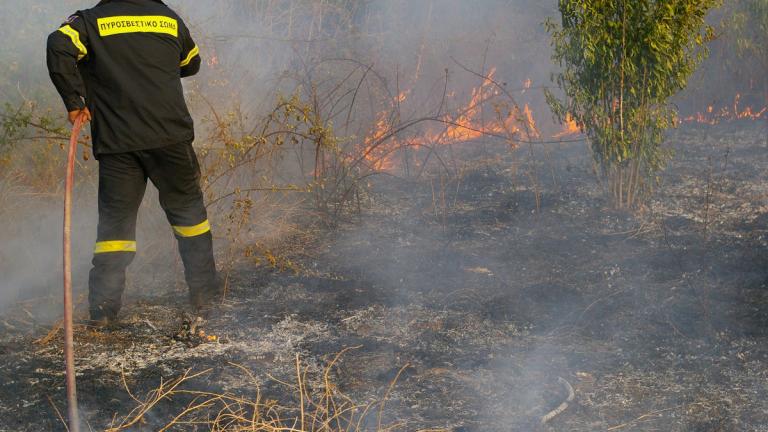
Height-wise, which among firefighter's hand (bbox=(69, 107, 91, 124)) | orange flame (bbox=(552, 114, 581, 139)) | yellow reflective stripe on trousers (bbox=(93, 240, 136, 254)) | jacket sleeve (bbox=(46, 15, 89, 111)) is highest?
jacket sleeve (bbox=(46, 15, 89, 111))

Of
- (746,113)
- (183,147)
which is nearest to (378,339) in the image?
(183,147)

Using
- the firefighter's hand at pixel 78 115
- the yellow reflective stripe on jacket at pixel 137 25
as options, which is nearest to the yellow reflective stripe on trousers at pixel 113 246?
the firefighter's hand at pixel 78 115

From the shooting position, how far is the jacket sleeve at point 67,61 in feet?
12.8

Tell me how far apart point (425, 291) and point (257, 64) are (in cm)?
436

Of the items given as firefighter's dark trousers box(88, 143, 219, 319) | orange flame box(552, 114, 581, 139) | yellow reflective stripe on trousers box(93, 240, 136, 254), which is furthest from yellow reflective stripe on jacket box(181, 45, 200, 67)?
orange flame box(552, 114, 581, 139)

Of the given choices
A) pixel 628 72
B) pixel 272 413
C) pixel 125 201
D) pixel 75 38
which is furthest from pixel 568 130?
pixel 272 413

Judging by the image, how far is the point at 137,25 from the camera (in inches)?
165

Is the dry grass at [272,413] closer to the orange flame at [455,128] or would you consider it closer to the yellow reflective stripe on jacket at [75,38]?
the yellow reflective stripe on jacket at [75,38]

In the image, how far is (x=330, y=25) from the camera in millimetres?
9453

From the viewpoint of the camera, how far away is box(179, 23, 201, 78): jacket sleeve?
4.45 metres

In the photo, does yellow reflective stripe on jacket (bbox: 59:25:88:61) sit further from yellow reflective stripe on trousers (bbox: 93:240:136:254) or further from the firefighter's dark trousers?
yellow reflective stripe on trousers (bbox: 93:240:136:254)

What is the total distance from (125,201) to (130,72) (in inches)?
28.9

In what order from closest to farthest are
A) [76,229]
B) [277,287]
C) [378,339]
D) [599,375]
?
[599,375] → [378,339] → [277,287] → [76,229]

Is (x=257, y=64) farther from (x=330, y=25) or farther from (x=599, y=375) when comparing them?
(x=599, y=375)
